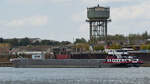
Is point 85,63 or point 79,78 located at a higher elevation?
point 85,63

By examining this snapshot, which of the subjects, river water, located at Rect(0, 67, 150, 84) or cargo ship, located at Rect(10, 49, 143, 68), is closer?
river water, located at Rect(0, 67, 150, 84)

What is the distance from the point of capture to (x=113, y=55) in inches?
6196

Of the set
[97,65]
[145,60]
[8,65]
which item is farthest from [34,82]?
[145,60]

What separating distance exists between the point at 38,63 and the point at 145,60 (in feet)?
130

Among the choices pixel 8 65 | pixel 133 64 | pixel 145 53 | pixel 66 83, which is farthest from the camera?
pixel 145 53

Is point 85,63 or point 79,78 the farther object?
point 85,63

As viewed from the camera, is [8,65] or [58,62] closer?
[58,62]

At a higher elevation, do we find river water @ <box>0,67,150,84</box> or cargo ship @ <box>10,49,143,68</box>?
cargo ship @ <box>10,49,143,68</box>

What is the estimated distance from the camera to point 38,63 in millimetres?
154375

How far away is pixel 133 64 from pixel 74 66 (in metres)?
14.3

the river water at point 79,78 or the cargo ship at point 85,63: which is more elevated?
the cargo ship at point 85,63

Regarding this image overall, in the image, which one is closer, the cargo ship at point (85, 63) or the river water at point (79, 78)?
the river water at point (79, 78)

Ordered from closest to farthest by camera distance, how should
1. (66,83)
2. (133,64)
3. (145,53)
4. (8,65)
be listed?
(66,83) → (133,64) → (8,65) → (145,53)

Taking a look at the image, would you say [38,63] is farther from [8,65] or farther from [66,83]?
[66,83]
